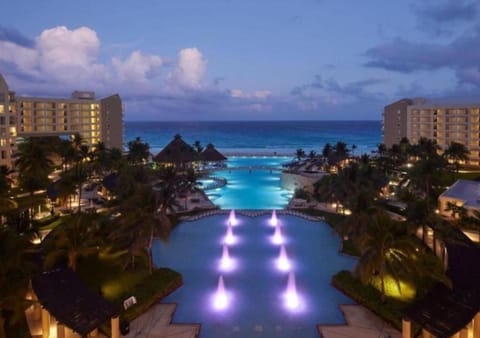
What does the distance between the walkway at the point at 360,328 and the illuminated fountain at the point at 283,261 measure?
7.64 m

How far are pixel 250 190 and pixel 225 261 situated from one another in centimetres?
3362

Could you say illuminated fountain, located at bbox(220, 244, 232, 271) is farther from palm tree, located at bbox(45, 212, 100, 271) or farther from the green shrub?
palm tree, located at bbox(45, 212, 100, 271)

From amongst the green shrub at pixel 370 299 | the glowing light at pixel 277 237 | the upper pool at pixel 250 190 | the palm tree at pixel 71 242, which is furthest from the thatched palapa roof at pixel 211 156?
the palm tree at pixel 71 242

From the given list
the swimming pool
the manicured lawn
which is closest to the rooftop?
the swimming pool

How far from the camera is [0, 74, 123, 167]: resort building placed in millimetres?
66000

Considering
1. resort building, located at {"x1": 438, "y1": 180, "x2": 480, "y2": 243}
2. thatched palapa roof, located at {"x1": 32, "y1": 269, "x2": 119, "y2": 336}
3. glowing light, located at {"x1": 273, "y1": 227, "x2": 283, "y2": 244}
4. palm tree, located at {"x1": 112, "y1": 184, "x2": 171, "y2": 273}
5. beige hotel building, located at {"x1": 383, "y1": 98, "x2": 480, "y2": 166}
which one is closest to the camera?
thatched palapa roof, located at {"x1": 32, "y1": 269, "x2": 119, "y2": 336}

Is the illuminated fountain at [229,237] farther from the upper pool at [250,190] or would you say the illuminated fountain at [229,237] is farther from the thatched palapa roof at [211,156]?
the thatched palapa roof at [211,156]

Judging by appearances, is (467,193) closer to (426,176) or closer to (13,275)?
(426,176)

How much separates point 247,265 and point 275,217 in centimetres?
1466

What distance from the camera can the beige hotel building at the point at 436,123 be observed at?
83750mm

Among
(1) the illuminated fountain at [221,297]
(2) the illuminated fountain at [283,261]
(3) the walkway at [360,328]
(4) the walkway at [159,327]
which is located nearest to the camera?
(3) the walkway at [360,328]

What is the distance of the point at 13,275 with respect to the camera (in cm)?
1972

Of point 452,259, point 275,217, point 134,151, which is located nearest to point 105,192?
point 134,151

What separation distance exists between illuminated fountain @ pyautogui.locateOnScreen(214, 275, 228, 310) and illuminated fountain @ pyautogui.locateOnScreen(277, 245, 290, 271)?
505 centimetres
